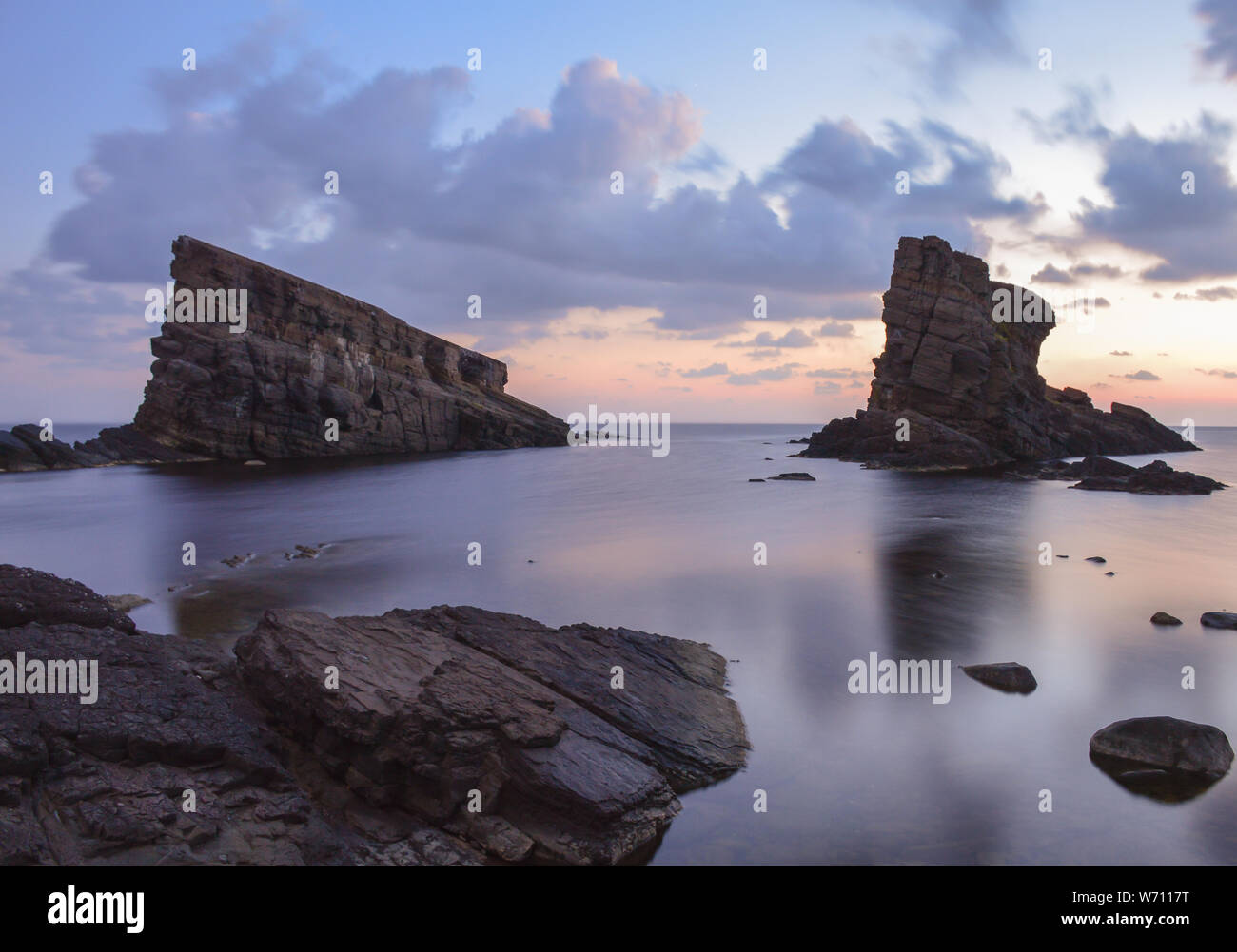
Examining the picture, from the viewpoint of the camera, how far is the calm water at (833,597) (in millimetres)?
11008

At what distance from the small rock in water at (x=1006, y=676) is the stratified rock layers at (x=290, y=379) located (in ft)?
267

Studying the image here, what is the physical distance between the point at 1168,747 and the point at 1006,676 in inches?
170

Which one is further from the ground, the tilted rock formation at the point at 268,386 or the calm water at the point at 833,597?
the tilted rock formation at the point at 268,386

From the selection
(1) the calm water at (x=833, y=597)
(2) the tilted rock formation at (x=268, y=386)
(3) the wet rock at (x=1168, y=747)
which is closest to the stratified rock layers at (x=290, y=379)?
(2) the tilted rock formation at (x=268, y=386)

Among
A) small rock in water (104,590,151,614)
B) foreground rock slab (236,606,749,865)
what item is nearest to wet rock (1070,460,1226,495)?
foreground rock slab (236,606,749,865)

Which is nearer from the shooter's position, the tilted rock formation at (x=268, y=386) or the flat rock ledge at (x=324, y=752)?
the flat rock ledge at (x=324, y=752)

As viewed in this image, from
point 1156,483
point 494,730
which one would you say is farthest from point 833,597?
point 1156,483

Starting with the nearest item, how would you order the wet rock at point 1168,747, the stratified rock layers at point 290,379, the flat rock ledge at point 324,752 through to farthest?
1. the flat rock ledge at point 324,752
2. the wet rock at point 1168,747
3. the stratified rock layers at point 290,379

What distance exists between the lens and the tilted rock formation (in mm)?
79125

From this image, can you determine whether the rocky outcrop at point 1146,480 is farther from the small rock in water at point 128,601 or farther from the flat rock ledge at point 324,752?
the small rock in water at point 128,601

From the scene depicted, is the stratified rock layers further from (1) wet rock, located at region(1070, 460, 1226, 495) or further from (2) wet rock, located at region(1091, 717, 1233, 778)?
(2) wet rock, located at region(1091, 717, 1233, 778)

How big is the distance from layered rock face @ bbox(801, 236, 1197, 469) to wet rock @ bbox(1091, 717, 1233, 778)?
6955 cm

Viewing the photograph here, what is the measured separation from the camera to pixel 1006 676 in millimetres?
16609
